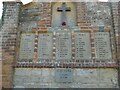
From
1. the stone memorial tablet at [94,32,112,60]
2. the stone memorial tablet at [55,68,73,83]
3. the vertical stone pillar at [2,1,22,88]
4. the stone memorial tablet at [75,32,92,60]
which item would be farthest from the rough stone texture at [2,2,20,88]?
the stone memorial tablet at [94,32,112,60]

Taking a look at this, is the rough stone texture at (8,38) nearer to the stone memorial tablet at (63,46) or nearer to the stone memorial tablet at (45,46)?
the stone memorial tablet at (45,46)

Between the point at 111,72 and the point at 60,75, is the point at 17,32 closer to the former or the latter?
the point at 60,75

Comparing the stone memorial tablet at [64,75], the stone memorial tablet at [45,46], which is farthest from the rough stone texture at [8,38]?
the stone memorial tablet at [64,75]

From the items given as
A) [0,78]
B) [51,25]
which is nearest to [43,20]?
[51,25]

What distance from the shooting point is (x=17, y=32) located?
9.60 metres

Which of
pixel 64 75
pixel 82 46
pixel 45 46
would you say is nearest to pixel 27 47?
pixel 45 46

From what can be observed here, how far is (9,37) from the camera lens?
943 centimetres

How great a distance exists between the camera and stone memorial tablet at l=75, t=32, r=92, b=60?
9.17m

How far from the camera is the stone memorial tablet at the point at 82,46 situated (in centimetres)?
917

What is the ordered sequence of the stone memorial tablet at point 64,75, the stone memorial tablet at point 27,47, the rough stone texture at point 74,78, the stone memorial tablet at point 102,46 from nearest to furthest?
the rough stone texture at point 74,78
the stone memorial tablet at point 64,75
the stone memorial tablet at point 102,46
the stone memorial tablet at point 27,47

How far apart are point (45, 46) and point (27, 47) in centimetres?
55

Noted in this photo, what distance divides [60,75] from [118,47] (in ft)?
6.29

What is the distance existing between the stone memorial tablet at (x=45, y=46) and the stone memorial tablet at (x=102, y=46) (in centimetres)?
138

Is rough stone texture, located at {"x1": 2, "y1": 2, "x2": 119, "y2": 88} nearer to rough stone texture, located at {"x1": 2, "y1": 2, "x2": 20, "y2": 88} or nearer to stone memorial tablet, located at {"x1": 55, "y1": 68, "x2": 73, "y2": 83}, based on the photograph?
rough stone texture, located at {"x1": 2, "y1": 2, "x2": 20, "y2": 88}
